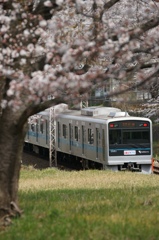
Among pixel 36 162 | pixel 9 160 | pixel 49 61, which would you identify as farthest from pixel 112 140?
pixel 49 61

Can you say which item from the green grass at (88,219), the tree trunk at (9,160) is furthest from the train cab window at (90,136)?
the tree trunk at (9,160)

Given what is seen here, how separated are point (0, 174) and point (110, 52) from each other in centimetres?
262

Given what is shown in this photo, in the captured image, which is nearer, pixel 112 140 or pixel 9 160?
pixel 9 160

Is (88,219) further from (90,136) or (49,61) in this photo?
(90,136)

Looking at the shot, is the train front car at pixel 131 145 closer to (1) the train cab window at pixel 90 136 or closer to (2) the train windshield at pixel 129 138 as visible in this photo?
(2) the train windshield at pixel 129 138

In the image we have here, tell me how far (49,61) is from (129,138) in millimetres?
21874

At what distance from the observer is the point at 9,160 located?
9711 millimetres

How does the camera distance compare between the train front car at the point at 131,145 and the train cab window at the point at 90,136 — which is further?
the train cab window at the point at 90,136

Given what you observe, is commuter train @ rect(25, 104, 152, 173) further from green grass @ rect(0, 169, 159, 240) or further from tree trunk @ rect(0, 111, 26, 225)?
tree trunk @ rect(0, 111, 26, 225)

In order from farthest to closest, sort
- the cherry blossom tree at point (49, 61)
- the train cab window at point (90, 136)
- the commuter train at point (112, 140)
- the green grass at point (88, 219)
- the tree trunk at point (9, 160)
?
1. the train cab window at point (90, 136)
2. the commuter train at point (112, 140)
3. the tree trunk at point (9, 160)
4. the green grass at point (88, 219)
5. the cherry blossom tree at point (49, 61)

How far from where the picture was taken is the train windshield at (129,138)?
29984mm

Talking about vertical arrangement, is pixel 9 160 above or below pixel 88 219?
above

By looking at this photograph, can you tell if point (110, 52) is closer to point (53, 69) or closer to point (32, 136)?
point (53, 69)

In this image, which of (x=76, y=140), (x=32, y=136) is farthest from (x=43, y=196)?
(x=32, y=136)
